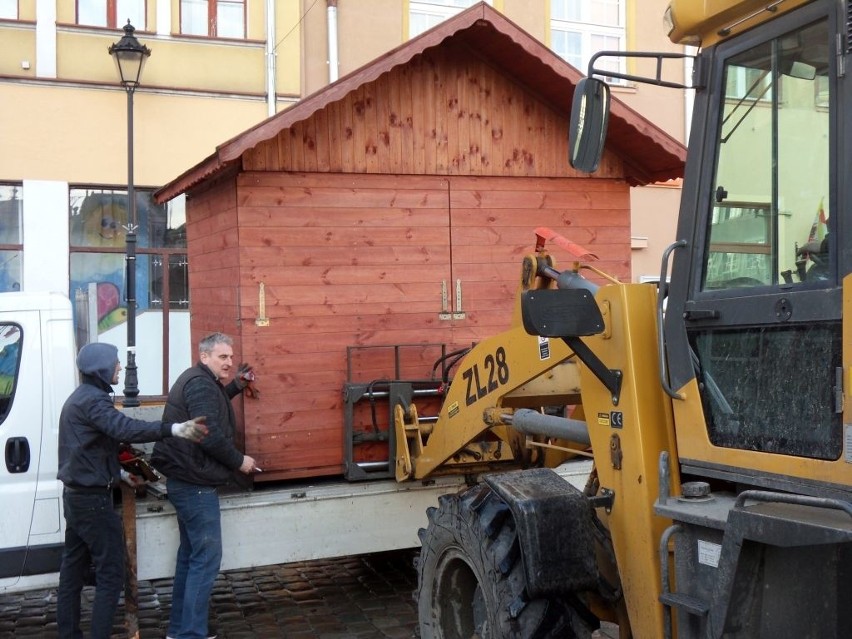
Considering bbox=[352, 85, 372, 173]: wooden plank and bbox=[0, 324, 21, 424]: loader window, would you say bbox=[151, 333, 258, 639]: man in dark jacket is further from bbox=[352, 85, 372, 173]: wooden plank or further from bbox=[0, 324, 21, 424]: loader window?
bbox=[352, 85, 372, 173]: wooden plank

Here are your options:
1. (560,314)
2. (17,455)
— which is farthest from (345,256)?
(560,314)

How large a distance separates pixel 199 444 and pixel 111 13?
9.31 meters

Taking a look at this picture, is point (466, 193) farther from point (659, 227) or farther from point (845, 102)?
point (659, 227)

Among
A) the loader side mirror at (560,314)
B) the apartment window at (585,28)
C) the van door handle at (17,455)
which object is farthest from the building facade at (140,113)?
the loader side mirror at (560,314)

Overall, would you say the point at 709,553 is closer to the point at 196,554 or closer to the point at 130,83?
the point at 196,554

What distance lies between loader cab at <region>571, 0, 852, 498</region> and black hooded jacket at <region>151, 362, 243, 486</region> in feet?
9.81

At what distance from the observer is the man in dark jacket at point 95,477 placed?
539 cm

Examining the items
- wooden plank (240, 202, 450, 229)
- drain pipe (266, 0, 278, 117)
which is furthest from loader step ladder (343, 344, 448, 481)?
drain pipe (266, 0, 278, 117)

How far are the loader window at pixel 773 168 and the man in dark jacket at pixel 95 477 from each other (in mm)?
3226

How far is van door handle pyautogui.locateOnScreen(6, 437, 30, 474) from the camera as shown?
5.71 metres

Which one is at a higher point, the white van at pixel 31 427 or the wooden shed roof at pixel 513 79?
the wooden shed roof at pixel 513 79

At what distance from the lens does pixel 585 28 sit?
1619cm

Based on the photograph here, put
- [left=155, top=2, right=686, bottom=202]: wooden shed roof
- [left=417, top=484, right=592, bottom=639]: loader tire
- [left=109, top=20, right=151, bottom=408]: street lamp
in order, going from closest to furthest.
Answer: [left=417, top=484, right=592, bottom=639]: loader tire → [left=155, top=2, right=686, bottom=202]: wooden shed roof → [left=109, top=20, right=151, bottom=408]: street lamp

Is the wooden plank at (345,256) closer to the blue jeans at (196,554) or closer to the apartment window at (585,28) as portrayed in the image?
the blue jeans at (196,554)
